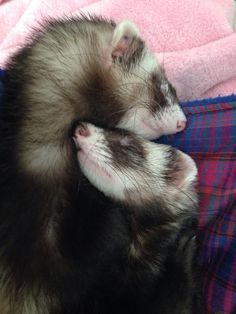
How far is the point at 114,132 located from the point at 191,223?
31cm

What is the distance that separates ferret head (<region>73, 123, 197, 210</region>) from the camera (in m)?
0.93

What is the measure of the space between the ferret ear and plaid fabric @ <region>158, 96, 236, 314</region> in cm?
23

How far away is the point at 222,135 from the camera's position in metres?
1.07

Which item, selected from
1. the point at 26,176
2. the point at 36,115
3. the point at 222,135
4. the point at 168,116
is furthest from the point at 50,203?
the point at 222,135

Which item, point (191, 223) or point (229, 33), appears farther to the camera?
point (229, 33)

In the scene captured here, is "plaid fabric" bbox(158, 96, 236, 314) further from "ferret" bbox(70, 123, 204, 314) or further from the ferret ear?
the ferret ear

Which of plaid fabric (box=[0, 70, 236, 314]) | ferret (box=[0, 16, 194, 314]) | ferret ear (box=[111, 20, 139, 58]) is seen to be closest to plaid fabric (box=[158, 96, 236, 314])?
plaid fabric (box=[0, 70, 236, 314])

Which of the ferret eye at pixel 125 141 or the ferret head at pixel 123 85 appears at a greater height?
the ferret head at pixel 123 85

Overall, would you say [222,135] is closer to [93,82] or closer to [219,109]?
[219,109]

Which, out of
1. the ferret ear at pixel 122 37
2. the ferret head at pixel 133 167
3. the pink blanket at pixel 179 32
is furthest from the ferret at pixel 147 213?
the pink blanket at pixel 179 32

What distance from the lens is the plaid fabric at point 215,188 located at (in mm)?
1013

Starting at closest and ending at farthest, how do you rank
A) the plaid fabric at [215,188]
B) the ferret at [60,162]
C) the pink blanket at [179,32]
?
the ferret at [60,162], the plaid fabric at [215,188], the pink blanket at [179,32]

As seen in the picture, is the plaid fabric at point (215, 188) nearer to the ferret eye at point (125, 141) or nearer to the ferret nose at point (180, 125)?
the ferret nose at point (180, 125)

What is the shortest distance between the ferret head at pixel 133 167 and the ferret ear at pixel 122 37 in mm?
179
